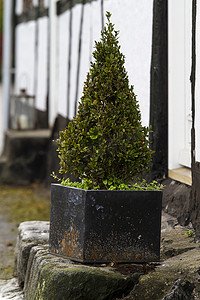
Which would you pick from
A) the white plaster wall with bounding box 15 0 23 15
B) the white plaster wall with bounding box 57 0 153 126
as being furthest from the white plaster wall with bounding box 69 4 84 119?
the white plaster wall with bounding box 15 0 23 15

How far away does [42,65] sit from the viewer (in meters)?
10.1

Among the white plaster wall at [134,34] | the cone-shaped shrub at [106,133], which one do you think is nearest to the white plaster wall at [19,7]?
the white plaster wall at [134,34]

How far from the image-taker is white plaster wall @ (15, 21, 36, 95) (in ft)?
36.4

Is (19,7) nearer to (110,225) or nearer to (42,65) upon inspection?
(42,65)

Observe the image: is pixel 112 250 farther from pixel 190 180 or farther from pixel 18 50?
pixel 18 50

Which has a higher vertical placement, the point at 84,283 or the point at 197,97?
the point at 197,97

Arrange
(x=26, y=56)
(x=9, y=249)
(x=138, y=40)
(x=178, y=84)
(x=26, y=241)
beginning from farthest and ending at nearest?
(x=26, y=56) → (x=9, y=249) → (x=138, y=40) → (x=178, y=84) → (x=26, y=241)

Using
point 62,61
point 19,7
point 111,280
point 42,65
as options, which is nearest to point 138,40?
point 111,280

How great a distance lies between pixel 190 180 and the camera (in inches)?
159

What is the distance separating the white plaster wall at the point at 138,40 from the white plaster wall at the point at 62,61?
2884mm

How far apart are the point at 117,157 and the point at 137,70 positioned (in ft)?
5.61

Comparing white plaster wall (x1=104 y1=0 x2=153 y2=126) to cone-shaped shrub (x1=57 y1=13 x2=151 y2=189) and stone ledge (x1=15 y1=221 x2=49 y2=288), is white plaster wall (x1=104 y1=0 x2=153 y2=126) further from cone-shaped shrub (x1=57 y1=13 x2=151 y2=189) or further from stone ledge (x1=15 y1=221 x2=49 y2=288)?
cone-shaped shrub (x1=57 y1=13 x2=151 y2=189)

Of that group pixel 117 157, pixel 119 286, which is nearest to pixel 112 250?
pixel 119 286

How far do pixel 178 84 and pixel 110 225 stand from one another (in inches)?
59.5
